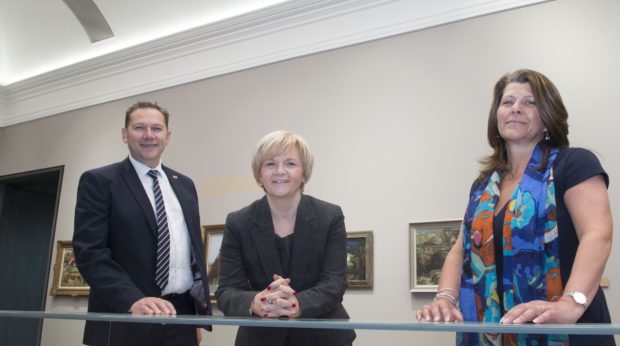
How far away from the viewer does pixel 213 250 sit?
579cm

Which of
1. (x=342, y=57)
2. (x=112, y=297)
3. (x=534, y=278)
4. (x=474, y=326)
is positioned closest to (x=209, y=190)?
(x=342, y=57)

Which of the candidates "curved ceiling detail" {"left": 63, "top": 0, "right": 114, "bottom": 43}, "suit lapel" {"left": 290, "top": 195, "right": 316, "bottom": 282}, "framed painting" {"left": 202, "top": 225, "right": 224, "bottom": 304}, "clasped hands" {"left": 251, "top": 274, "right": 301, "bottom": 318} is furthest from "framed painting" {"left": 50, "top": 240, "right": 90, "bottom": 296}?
"clasped hands" {"left": 251, "top": 274, "right": 301, "bottom": 318}

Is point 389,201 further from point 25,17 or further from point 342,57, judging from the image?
point 25,17

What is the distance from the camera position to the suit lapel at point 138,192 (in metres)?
2.91

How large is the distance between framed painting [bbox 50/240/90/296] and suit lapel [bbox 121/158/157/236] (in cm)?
410

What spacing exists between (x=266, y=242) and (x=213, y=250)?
3408mm

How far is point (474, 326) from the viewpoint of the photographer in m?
1.14

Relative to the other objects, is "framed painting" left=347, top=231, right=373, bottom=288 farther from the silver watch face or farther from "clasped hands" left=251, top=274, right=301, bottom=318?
the silver watch face

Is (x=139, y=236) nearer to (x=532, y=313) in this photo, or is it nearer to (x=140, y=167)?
(x=140, y=167)

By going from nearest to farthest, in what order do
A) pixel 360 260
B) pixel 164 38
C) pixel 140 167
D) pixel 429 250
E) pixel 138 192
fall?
pixel 138 192, pixel 140 167, pixel 429 250, pixel 360 260, pixel 164 38

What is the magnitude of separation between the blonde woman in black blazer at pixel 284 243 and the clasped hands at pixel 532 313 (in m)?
0.53

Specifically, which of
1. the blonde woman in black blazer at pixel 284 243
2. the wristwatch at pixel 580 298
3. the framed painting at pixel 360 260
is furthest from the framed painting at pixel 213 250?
the wristwatch at pixel 580 298

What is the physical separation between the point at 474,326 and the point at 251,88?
512 cm

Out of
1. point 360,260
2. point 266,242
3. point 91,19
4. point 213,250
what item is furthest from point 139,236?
point 91,19
